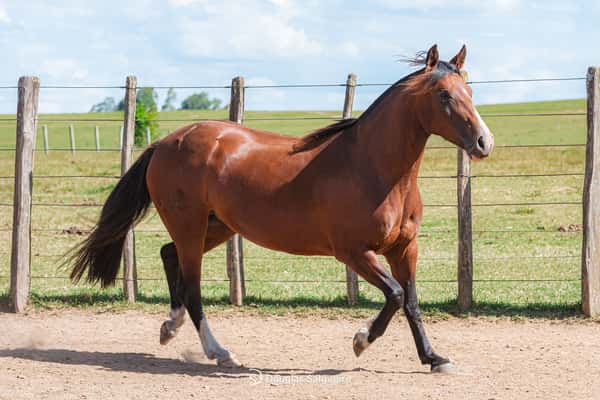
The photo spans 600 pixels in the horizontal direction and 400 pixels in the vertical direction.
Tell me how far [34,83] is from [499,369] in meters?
5.70

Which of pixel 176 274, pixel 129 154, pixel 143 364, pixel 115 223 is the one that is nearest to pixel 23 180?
pixel 129 154

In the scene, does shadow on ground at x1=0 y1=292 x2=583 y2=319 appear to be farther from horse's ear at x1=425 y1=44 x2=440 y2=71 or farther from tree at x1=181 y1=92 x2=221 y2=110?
tree at x1=181 y1=92 x2=221 y2=110

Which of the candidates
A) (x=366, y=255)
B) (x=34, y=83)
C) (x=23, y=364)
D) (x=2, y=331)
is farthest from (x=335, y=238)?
(x=34, y=83)

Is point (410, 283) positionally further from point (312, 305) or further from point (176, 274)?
point (312, 305)

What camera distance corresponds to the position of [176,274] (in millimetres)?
7344

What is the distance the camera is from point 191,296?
690 cm

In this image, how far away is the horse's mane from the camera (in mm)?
5922

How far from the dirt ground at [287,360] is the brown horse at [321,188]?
0.32 m

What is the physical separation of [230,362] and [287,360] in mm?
483

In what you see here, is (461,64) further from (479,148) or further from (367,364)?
(367,364)

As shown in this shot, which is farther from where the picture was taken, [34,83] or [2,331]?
[34,83]

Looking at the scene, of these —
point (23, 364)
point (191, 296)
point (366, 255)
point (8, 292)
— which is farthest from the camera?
point (8, 292)

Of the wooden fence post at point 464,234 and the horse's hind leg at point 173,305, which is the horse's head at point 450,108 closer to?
the wooden fence post at point 464,234

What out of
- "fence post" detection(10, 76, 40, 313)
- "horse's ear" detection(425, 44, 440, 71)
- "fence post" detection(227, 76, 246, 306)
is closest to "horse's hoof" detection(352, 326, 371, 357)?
"horse's ear" detection(425, 44, 440, 71)
